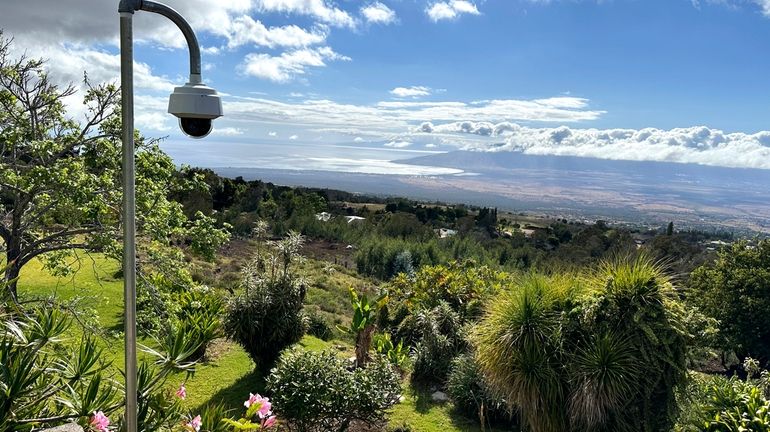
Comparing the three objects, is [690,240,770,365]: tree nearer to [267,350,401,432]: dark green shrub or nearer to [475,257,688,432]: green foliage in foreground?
[475,257,688,432]: green foliage in foreground

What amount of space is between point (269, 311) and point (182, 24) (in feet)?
21.9

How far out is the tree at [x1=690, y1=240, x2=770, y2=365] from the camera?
48.9ft

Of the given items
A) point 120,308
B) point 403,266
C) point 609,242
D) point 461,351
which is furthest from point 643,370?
point 609,242

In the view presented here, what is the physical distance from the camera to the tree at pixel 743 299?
14891 mm

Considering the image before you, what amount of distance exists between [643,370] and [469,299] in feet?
21.8

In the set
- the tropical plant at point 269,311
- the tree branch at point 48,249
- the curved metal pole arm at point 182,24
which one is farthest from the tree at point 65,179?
the curved metal pole arm at point 182,24

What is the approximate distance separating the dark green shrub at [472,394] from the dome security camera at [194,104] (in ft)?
21.5

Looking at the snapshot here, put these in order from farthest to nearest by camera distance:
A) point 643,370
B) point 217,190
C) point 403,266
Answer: point 217,190 → point 403,266 → point 643,370

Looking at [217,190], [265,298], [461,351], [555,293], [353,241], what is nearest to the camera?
[555,293]

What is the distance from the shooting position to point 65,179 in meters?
5.93

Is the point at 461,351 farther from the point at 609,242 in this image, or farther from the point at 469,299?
the point at 609,242

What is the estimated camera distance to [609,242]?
113 feet

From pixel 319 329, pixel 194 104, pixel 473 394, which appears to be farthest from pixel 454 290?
pixel 194 104

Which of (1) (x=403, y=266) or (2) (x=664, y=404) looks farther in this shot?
(1) (x=403, y=266)
